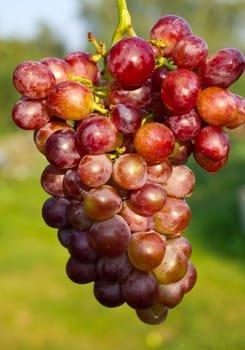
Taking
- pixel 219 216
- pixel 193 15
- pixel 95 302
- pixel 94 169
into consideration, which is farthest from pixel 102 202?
pixel 193 15

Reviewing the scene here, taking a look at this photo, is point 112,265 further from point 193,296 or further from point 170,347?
point 193,296

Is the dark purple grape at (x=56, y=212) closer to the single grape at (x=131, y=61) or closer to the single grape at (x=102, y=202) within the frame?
the single grape at (x=102, y=202)

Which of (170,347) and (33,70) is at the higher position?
(33,70)

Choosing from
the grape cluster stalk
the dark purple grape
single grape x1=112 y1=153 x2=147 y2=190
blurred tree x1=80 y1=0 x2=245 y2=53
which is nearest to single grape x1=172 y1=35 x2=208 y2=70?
the grape cluster stalk

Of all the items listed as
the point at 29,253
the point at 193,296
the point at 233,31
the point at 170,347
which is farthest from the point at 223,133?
the point at 233,31

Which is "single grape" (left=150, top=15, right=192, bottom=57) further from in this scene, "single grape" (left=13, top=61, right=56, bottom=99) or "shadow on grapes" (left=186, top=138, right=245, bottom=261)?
"shadow on grapes" (left=186, top=138, right=245, bottom=261)

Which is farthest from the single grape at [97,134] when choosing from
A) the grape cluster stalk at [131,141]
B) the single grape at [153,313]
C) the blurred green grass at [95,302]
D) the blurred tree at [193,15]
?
the blurred tree at [193,15]
